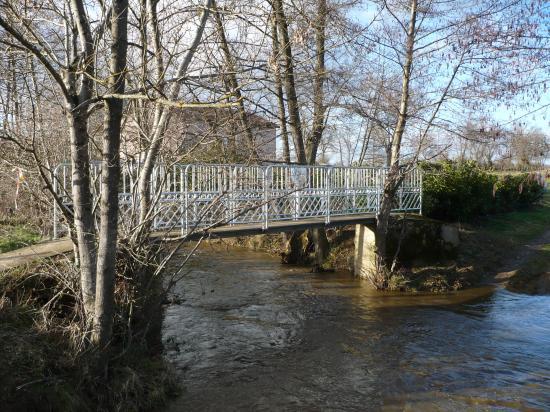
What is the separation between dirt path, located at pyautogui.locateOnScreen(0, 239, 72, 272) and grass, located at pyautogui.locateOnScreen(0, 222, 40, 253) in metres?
1.03

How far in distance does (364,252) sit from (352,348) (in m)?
5.76

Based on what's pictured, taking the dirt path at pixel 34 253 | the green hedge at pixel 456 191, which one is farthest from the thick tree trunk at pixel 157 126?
the green hedge at pixel 456 191

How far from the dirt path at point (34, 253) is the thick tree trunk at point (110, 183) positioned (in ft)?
4.99

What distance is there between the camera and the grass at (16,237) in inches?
356

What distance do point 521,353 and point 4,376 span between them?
782 centimetres

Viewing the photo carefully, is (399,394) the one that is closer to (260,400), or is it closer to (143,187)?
(260,400)

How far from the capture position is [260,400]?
643cm

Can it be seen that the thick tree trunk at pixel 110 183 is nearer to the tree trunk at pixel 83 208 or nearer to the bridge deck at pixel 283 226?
the tree trunk at pixel 83 208

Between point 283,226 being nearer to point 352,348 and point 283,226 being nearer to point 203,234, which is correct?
point 352,348

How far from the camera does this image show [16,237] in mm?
9742

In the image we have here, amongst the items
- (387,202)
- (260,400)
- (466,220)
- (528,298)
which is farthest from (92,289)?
(466,220)

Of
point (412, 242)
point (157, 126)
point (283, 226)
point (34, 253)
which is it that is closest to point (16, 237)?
point (34, 253)

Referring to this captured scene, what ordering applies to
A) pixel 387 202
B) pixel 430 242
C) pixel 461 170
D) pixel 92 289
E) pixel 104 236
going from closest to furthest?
pixel 104 236 < pixel 92 289 < pixel 387 202 < pixel 430 242 < pixel 461 170

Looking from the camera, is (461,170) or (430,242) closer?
(430,242)
